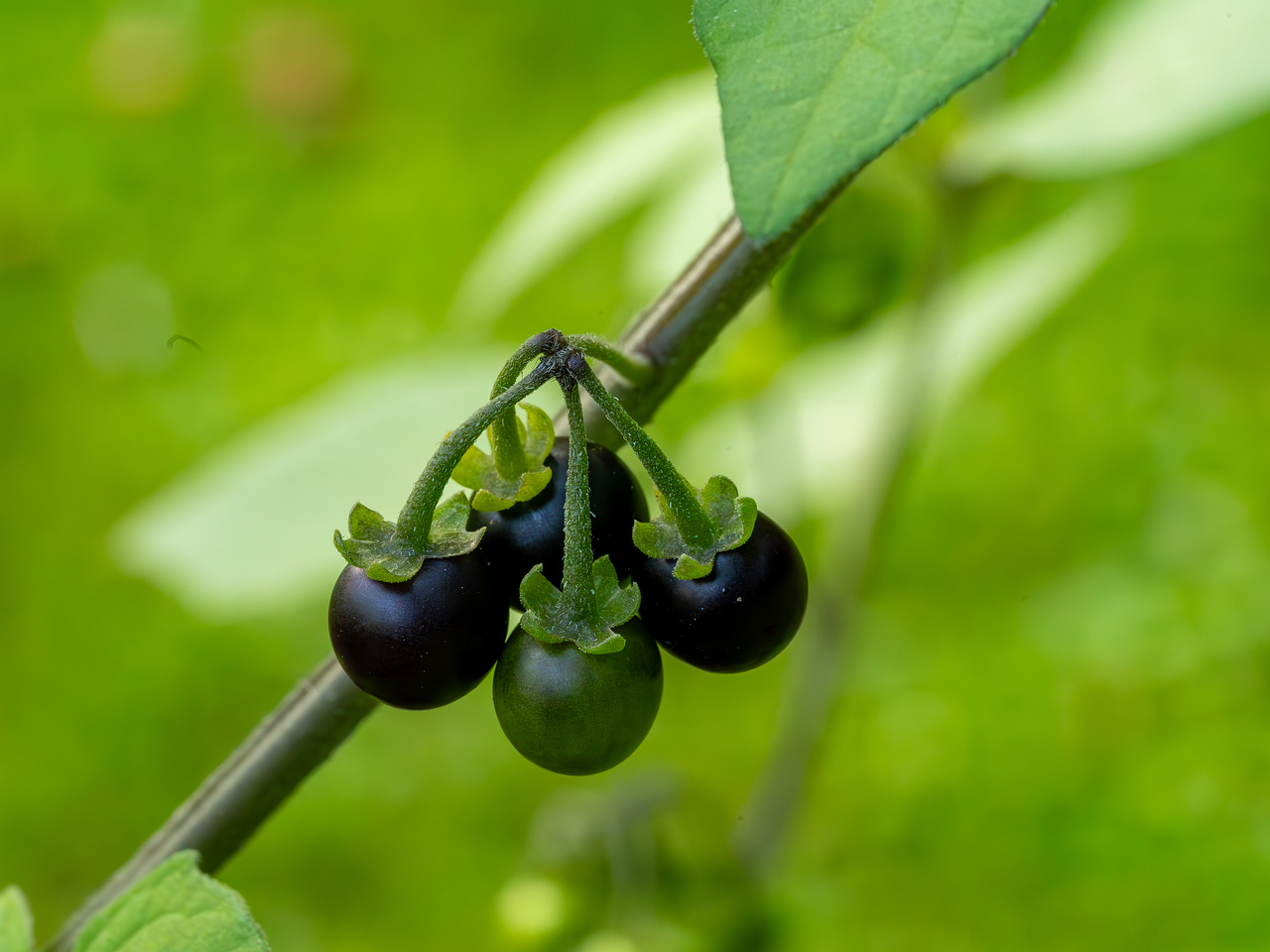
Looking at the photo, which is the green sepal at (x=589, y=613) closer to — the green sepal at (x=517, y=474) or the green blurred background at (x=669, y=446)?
the green sepal at (x=517, y=474)

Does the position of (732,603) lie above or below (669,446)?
above

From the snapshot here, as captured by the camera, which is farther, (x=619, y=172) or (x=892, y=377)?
(x=892, y=377)

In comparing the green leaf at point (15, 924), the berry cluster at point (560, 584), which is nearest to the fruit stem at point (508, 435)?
the berry cluster at point (560, 584)

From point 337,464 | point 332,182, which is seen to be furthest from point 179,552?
point 332,182

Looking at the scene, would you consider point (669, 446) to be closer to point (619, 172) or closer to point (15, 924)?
point (619, 172)

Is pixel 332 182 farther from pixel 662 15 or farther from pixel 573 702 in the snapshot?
pixel 573 702

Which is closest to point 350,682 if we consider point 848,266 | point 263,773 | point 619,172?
point 263,773

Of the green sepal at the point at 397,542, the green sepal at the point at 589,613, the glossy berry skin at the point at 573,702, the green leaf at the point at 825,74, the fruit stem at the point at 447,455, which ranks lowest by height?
the glossy berry skin at the point at 573,702
